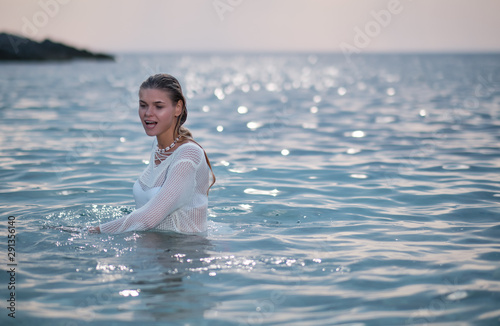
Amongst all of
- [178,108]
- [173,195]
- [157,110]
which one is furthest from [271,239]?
[157,110]

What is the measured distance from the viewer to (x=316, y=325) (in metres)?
4.01

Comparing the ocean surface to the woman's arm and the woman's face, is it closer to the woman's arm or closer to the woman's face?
the woman's arm

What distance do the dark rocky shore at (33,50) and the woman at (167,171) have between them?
90.4m

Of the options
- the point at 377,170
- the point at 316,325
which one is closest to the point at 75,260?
the point at 316,325

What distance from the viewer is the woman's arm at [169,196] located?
16.5 feet

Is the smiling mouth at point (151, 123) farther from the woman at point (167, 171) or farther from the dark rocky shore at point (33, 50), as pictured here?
the dark rocky shore at point (33, 50)

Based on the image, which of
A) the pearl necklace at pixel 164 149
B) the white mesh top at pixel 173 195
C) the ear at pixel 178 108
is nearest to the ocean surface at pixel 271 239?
the white mesh top at pixel 173 195

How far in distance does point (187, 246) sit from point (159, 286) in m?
0.89

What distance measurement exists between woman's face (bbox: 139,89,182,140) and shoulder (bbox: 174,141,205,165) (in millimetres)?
264

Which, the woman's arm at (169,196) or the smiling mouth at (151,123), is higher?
the smiling mouth at (151,123)

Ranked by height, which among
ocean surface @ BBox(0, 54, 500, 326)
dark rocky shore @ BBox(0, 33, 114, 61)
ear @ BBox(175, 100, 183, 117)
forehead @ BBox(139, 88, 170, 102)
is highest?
dark rocky shore @ BBox(0, 33, 114, 61)

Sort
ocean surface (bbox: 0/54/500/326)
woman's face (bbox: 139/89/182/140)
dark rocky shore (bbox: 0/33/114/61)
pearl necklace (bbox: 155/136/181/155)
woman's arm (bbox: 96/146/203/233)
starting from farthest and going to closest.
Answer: dark rocky shore (bbox: 0/33/114/61)
pearl necklace (bbox: 155/136/181/155)
woman's face (bbox: 139/89/182/140)
woman's arm (bbox: 96/146/203/233)
ocean surface (bbox: 0/54/500/326)

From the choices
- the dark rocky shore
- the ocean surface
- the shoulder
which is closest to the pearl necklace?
the shoulder

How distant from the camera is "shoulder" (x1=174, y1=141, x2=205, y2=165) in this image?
512cm
